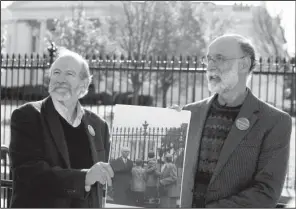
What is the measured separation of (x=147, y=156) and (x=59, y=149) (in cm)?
68

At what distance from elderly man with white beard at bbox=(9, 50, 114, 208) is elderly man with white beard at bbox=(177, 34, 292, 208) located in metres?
0.61

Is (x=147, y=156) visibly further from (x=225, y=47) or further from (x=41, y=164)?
(x=225, y=47)

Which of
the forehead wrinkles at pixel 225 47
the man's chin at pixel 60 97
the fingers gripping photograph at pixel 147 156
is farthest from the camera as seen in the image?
the man's chin at pixel 60 97

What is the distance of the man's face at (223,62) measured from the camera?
300 cm

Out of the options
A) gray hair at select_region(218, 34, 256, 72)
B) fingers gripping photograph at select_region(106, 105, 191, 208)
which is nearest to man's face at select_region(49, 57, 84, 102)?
fingers gripping photograph at select_region(106, 105, 191, 208)

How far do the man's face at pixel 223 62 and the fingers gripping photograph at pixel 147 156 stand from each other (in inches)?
21.1

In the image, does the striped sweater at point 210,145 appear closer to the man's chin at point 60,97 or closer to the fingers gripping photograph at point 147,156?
the fingers gripping photograph at point 147,156

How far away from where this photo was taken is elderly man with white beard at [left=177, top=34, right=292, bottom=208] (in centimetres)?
275

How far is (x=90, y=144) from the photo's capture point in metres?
3.13

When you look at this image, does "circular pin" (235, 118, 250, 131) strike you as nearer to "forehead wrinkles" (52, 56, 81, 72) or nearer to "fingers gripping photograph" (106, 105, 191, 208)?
"fingers gripping photograph" (106, 105, 191, 208)

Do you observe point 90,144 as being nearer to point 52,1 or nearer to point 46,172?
point 46,172

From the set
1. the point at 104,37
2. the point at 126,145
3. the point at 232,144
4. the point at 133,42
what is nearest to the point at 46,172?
the point at 126,145

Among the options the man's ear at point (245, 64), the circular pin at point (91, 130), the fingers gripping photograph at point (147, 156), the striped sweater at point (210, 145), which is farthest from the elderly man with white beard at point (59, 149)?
the man's ear at point (245, 64)

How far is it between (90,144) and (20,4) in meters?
41.8
